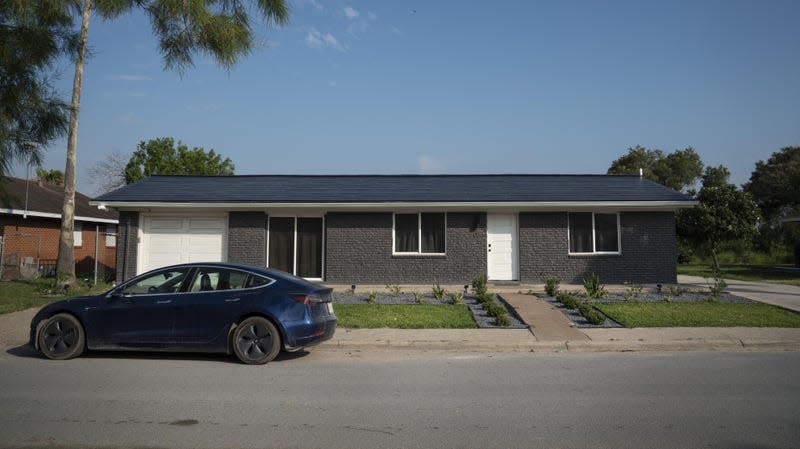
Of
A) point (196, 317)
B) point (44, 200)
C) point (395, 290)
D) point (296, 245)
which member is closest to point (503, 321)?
point (395, 290)

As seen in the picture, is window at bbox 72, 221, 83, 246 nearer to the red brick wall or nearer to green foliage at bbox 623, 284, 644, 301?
the red brick wall

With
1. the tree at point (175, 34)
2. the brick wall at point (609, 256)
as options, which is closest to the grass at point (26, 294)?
the tree at point (175, 34)

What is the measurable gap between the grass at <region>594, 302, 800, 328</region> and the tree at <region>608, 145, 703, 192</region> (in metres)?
37.2

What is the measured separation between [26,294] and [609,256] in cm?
1678

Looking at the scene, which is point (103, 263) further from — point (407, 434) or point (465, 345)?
point (407, 434)

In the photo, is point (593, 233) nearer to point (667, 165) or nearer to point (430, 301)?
point (430, 301)

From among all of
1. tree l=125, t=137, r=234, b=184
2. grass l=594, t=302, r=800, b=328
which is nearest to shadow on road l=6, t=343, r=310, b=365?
grass l=594, t=302, r=800, b=328

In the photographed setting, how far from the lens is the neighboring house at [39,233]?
2030 centimetres

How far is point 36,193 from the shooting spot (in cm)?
2638

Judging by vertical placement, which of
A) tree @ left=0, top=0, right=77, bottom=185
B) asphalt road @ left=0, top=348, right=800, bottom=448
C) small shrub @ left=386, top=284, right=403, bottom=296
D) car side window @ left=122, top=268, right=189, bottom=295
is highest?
tree @ left=0, top=0, right=77, bottom=185

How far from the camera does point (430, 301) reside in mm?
13375

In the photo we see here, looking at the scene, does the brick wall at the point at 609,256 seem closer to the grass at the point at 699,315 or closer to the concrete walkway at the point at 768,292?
the concrete walkway at the point at 768,292

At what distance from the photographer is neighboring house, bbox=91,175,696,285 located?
55.3ft

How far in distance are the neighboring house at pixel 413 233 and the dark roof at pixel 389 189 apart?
10cm
